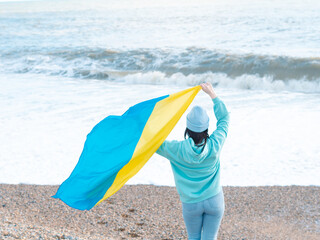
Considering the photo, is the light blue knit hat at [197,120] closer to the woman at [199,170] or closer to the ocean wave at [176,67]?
the woman at [199,170]

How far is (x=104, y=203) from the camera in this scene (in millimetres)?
5703

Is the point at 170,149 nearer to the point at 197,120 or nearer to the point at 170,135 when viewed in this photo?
the point at 197,120

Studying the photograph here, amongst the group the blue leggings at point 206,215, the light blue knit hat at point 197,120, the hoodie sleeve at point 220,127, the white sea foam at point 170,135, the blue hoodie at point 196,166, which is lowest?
the white sea foam at point 170,135

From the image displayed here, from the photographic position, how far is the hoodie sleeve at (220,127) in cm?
311

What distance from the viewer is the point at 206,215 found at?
3.26m

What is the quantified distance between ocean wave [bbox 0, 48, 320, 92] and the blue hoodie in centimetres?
1179

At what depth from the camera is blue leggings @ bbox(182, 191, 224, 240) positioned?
3.19 m

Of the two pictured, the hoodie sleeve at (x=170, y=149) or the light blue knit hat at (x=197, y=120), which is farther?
the hoodie sleeve at (x=170, y=149)

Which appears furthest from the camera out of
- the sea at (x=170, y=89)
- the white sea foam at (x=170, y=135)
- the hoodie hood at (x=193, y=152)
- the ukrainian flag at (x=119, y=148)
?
the sea at (x=170, y=89)

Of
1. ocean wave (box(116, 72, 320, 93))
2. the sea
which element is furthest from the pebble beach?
ocean wave (box(116, 72, 320, 93))

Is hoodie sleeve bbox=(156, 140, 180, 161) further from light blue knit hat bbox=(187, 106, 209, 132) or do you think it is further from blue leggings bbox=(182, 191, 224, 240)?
blue leggings bbox=(182, 191, 224, 240)

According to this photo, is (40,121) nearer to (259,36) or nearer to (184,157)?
(184,157)

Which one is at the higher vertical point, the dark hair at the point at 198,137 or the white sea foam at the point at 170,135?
the dark hair at the point at 198,137

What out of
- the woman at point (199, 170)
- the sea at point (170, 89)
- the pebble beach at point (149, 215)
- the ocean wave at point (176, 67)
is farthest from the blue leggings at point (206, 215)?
the ocean wave at point (176, 67)
